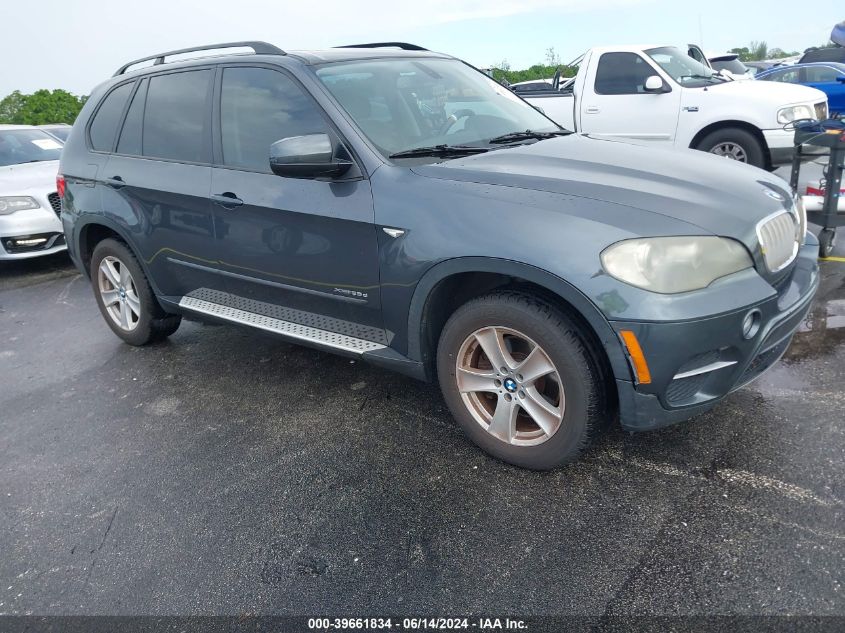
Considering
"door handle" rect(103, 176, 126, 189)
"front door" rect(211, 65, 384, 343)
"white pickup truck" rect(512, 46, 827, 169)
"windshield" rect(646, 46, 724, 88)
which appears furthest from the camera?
"windshield" rect(646, 46, 724, 88)

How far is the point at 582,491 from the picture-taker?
9.10ft

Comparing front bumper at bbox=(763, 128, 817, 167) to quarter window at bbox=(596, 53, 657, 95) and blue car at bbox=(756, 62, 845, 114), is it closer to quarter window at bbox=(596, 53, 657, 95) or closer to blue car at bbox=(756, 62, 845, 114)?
quarter window at bbox=(596, 53, 657, 95)

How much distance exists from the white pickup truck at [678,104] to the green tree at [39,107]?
12.6m

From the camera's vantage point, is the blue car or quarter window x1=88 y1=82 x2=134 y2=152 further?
the blue car

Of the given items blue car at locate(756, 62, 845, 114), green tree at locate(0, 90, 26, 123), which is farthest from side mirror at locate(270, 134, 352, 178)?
green tree at locate(0, 90, 26, 123)

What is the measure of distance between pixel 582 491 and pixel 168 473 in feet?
6.38

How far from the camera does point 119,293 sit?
4.75m

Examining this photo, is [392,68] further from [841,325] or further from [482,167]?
[841,325]

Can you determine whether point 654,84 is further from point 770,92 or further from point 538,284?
point 538,284

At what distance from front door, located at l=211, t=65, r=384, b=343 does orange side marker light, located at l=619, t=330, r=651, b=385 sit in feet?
3.88

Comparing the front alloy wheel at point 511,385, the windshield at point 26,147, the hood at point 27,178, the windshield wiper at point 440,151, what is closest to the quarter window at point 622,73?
the windshield wiper at point 440,151

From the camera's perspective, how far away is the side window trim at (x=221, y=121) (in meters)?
3.16

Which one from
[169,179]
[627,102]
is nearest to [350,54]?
[169,179]

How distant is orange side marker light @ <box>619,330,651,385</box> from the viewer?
2428 millimetres
